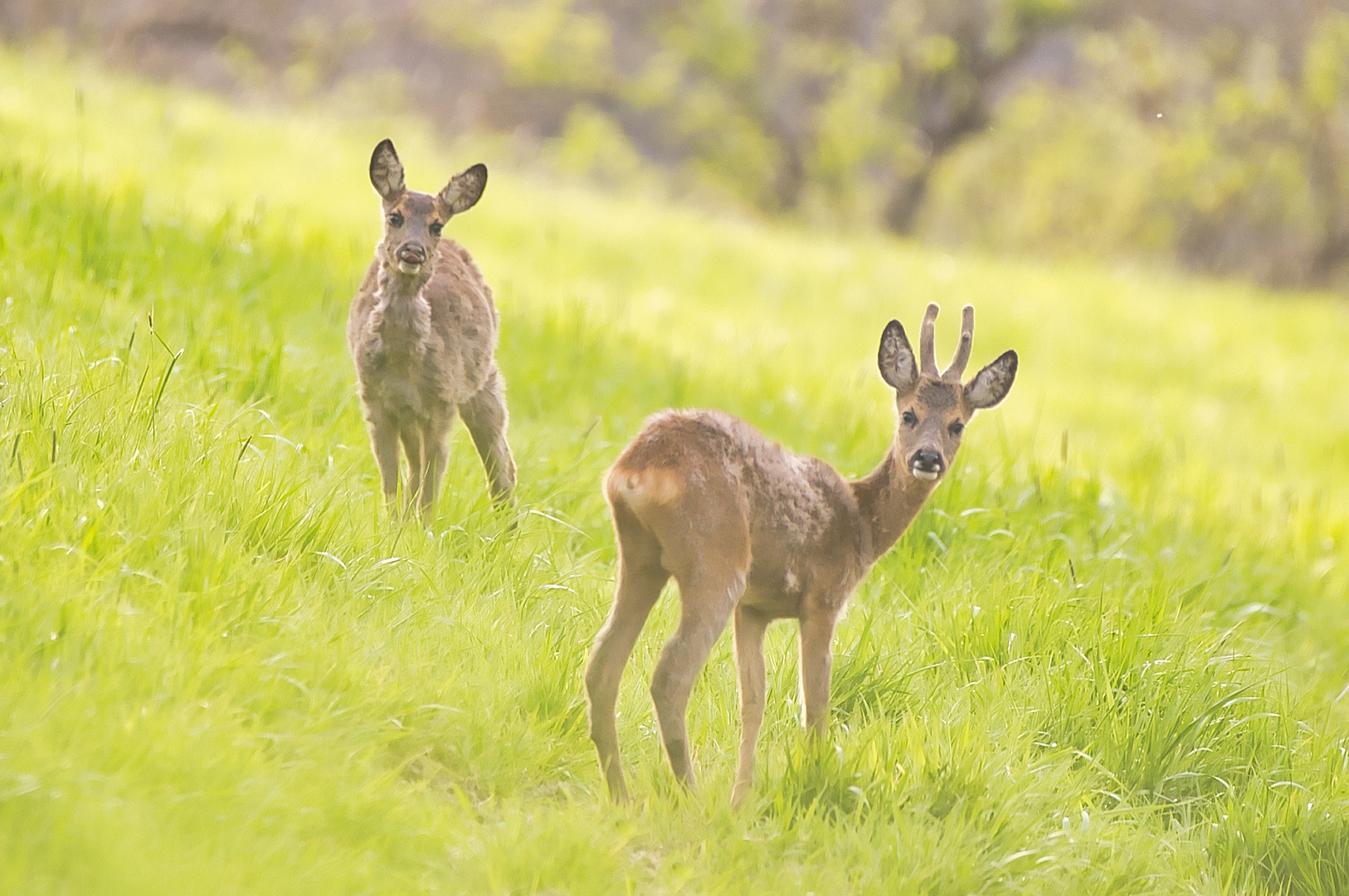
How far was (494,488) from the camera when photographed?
5473 mm

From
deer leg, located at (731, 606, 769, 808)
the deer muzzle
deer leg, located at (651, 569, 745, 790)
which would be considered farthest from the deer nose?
the deer muzzle

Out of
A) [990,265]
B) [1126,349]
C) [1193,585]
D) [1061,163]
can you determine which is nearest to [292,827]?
[1193,585]

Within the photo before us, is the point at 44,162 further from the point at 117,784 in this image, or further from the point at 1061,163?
the point at 1061,163

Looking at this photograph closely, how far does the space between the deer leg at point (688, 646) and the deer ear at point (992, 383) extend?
4.70 ft

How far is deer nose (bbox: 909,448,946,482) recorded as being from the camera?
177 inches

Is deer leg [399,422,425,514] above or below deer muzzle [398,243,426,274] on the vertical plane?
below

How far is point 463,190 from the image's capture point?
486cm

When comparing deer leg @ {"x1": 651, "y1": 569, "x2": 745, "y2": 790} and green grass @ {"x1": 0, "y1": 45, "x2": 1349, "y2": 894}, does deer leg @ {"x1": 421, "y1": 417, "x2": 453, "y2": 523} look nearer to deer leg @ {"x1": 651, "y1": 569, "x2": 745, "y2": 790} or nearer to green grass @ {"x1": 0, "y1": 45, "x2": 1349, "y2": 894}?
green grass @ {"x1": 0, "y1": 45, "x2": 1349, "y2": 894}

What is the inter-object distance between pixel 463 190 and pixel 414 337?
535 mm

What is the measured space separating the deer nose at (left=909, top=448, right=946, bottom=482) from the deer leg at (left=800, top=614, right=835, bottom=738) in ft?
1.90

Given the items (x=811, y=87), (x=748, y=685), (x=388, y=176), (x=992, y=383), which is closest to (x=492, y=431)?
(x=388, y=176)

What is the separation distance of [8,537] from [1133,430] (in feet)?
26.5

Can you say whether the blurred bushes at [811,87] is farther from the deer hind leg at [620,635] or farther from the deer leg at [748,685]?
the deer hind leg at [620,635]

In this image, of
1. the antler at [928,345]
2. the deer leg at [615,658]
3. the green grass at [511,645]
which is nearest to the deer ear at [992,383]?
the antler at [928,345]
